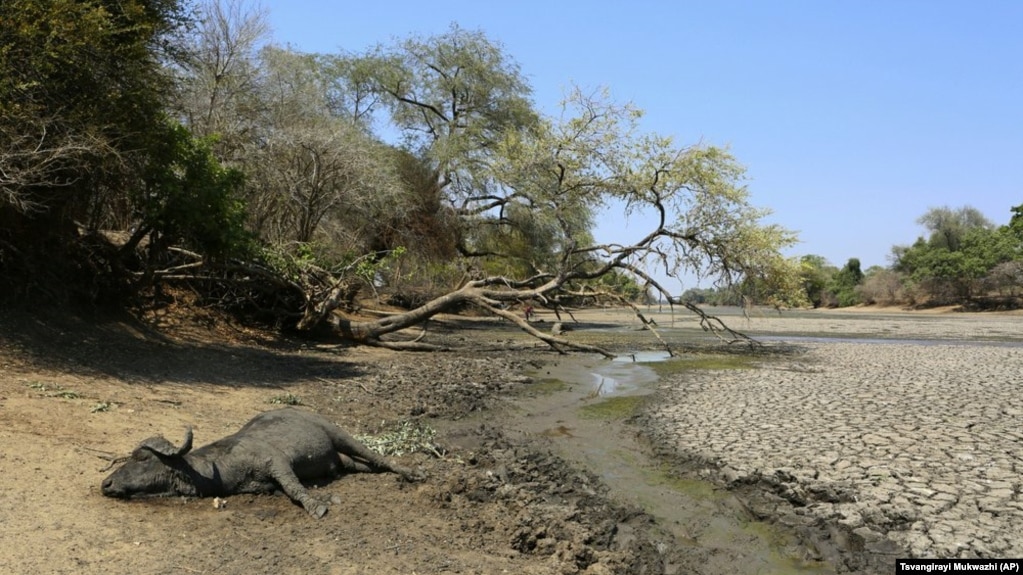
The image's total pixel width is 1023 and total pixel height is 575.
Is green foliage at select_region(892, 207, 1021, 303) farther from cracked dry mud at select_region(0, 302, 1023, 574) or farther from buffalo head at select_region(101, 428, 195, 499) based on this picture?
buffalo head at select_region(101, 428, 195, 499)

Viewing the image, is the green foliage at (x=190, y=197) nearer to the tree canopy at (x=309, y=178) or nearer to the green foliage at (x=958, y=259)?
the tree canopy at (x=309, y=178)

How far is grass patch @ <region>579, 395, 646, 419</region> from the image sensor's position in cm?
1151

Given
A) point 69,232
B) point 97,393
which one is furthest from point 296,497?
point 69,232

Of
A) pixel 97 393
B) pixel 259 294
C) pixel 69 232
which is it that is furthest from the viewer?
pixel 259 294

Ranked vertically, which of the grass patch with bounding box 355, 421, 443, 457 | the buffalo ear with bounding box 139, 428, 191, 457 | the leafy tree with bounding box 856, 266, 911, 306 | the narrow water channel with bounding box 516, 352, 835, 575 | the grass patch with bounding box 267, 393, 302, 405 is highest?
the leafy tree with bounding box 856, 266, 911, 306

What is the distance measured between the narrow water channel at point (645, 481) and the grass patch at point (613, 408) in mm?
16

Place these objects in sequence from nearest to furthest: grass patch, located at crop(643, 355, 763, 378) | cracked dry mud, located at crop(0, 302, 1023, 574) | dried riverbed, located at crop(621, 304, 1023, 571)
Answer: cracked dry mud, located at crop(0, 302, 1023, 574)
dried riverbed, located at crop(621, 304, 1023, 571)
grass patch, located at crop(643, 355, 763, 378)

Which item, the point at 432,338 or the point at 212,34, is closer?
the point at 212,34

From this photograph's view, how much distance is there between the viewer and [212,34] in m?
21.5

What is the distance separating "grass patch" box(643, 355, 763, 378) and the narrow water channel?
298 cm

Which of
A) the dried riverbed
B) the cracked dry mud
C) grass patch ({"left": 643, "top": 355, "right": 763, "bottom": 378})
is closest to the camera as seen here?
the cracked dry mud

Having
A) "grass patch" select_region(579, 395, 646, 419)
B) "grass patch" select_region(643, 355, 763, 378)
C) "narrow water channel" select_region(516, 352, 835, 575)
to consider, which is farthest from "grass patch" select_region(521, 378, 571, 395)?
"grass patch" select_region(643, 355, 763, 378)

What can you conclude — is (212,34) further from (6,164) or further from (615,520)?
(615,520)

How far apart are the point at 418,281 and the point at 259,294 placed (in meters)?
13.6
